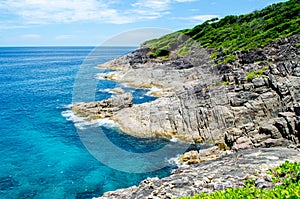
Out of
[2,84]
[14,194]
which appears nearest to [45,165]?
[14,194]

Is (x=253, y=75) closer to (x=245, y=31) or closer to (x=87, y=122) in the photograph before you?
(x=87, y=122)

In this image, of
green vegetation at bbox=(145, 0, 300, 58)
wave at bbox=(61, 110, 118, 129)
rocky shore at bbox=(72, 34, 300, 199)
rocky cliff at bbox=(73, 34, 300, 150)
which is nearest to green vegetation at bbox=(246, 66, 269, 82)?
rocky cliff at bbox=(73, 34, 300, 150)

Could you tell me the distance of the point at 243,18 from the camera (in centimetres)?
9425

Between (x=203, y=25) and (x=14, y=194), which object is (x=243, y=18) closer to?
(x=203, y=25)

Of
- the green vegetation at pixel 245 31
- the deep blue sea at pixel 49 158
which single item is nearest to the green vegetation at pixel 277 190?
the deep blue sea at pixel 49 158

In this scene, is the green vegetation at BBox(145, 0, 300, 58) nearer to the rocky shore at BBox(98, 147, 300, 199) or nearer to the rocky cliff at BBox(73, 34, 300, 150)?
the rocky cliff at BBox(73, 34, 300, 150)

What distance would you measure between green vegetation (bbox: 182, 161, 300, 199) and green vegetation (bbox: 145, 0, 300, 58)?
46.2 m

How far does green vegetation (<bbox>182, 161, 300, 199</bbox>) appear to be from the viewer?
10.8 metres

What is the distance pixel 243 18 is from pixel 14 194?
294 feet

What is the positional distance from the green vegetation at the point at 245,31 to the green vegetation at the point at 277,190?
46.2 meters

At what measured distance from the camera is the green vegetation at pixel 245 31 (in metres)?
60.5

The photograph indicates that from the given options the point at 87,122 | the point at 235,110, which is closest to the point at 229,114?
the point at 235,110

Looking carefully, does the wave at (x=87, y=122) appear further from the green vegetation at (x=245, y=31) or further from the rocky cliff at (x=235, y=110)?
the green vegetation at (x=245, y=31)

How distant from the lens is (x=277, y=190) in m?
11.4
